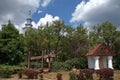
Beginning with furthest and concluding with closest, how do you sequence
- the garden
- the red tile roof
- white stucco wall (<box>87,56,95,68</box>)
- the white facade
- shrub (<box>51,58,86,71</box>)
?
the garden < shrub (<box>51,58,86,71</box>) < white stucco wall (<box>87,56,95,68</box>) < the red tile roof < the white facade

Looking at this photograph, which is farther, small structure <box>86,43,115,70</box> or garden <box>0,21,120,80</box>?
garden <box>0,21,120,80</box>

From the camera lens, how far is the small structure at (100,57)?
137ft

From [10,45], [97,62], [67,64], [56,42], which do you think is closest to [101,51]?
[97,62]

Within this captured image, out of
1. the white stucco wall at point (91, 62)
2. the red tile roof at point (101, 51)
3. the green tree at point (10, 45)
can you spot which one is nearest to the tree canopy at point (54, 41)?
the green tree at point (10, 45)

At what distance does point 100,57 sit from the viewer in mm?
43156

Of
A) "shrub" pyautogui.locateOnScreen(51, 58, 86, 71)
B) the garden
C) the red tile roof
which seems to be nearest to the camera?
the red tile roof

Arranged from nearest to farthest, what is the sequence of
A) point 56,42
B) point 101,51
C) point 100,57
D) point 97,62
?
1. point 97,62
2. point 101,51
3. point 100,57
4. point 56,42

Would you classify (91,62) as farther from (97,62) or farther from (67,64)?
(67,64)

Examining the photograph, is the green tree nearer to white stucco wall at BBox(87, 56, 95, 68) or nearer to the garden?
the garden

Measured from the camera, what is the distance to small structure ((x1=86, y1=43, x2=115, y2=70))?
41.7 meters

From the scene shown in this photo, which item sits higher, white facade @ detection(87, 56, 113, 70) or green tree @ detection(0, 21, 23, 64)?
green tree @ detection(0, 21, 23, 64)

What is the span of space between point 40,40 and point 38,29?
92.9 inches

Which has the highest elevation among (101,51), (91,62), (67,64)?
(101,51)

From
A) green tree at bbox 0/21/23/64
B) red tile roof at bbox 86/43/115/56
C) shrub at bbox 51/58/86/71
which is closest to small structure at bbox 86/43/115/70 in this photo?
red tile roof at bbox 86/43/115/56
